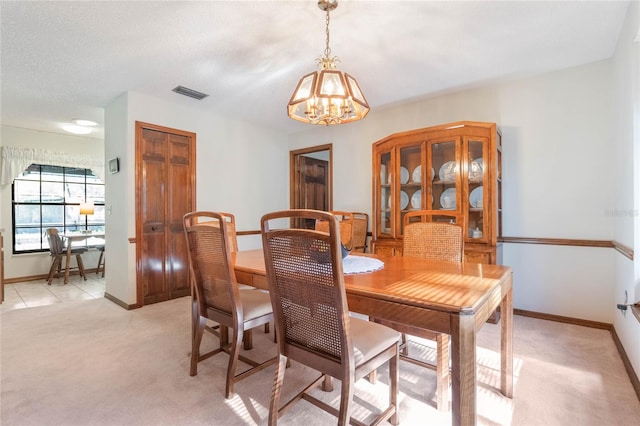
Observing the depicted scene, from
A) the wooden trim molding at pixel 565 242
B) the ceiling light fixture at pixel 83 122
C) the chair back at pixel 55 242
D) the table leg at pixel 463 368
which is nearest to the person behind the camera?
the table leg at pixel 463 368

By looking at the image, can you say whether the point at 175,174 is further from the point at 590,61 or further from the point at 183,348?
the point at 590,61

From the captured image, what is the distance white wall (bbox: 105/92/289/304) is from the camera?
343 centimetres

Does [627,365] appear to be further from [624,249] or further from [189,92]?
[189,92]

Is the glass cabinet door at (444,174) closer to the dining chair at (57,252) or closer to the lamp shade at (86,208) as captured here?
the dining chair at (57,252)

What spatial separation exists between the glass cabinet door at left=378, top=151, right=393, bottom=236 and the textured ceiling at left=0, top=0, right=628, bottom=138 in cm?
74

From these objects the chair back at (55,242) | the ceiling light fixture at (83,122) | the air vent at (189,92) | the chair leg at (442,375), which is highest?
the air vent at (189,92)

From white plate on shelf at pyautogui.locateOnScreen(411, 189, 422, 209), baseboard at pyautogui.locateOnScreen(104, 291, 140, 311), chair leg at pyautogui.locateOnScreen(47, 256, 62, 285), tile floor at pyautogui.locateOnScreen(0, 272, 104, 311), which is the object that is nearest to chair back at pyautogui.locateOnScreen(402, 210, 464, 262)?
white plate on shelf at pyautogui.locateOnScreen(411, 189, 422, 209)

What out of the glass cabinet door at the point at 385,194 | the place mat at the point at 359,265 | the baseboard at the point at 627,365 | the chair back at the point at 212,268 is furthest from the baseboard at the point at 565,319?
the chair back at the point at 212,268

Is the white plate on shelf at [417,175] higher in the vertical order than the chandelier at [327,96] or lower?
lower

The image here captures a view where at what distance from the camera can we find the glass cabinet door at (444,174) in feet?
10.0

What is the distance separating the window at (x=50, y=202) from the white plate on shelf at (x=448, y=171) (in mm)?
5454

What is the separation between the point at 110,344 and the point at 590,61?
15.2 feet

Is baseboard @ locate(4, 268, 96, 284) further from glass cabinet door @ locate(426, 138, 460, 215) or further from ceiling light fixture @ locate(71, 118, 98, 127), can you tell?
glass cabinet door @ locate(426, 138, 460, 215)

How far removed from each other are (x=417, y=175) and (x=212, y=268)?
2.34 metres
